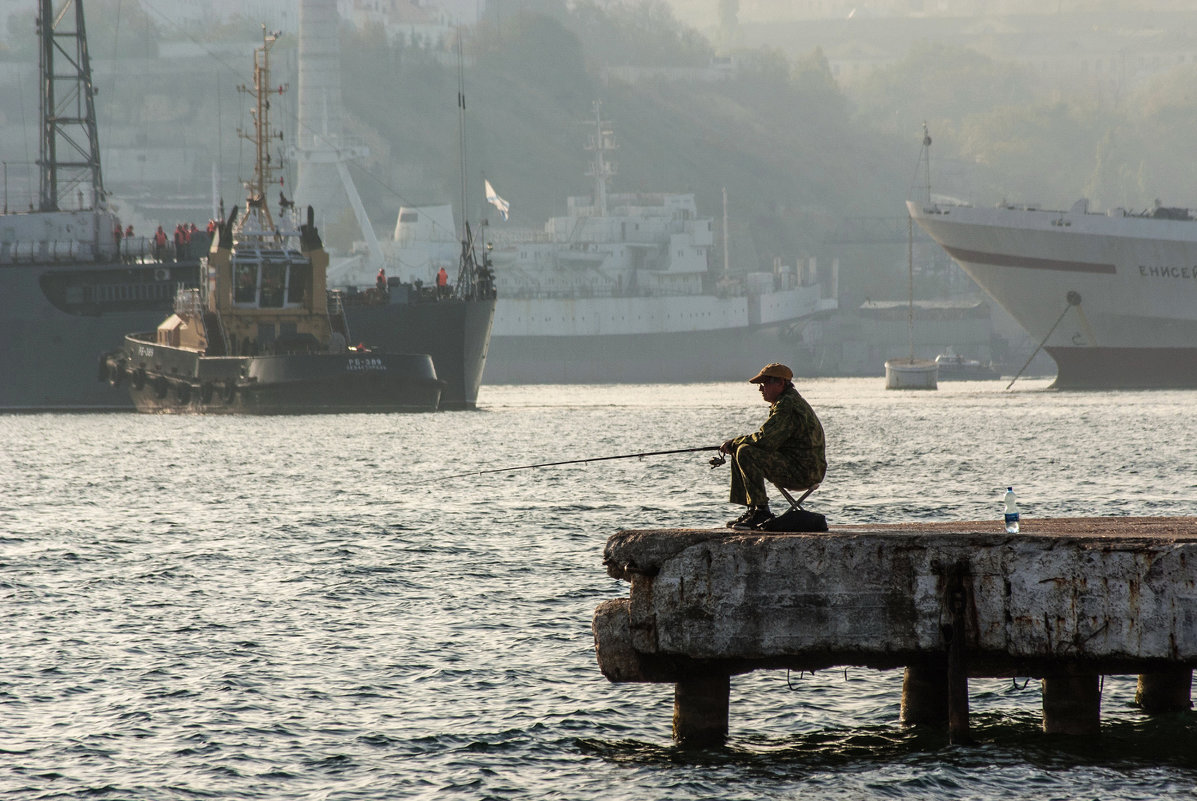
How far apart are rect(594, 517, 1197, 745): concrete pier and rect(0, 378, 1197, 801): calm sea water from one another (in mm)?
894

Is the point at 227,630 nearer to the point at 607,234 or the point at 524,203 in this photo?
the point at 607,234

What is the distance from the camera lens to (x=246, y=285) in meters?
53.2

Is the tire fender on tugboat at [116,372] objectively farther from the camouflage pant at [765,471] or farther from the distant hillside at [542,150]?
the distant hillside at [542,150]

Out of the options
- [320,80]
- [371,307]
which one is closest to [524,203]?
[320,80]

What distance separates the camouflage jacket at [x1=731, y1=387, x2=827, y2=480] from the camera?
9695mm

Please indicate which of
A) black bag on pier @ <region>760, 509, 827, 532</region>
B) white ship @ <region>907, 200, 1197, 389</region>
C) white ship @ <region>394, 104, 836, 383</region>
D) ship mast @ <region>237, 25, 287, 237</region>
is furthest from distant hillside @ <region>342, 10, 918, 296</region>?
black bag on pier @ <region>760, 509, 827, 532</region>

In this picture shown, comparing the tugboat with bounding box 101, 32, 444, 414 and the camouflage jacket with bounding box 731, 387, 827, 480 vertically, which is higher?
the tugboat with bounding box 101, 32, 444, 414

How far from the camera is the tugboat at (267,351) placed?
5034cm

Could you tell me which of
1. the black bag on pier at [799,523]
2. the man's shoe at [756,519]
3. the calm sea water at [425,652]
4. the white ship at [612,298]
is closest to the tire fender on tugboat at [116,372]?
the calm sea water at [425,652]

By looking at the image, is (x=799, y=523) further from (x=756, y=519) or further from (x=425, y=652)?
(x=425, y=652)

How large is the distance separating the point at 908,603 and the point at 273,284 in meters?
46.9

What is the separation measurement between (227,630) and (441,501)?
1306cm

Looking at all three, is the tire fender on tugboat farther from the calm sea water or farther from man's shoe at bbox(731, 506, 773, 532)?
man's shoe at bbox(731, 506, 773, 532)

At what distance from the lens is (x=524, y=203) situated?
16825cm
